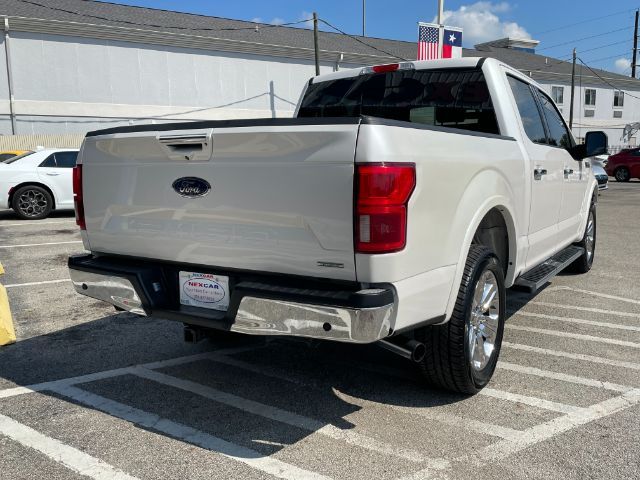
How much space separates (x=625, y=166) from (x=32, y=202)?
916 inches

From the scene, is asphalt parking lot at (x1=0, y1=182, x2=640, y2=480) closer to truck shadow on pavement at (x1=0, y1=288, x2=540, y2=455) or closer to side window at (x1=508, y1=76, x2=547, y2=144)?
truck shadow on pavement at (x1=0, y1=288, x2=540, y2=455)

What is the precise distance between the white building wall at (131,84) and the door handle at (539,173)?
21910mm

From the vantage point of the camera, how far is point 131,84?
24031 mm

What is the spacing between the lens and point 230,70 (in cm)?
2638

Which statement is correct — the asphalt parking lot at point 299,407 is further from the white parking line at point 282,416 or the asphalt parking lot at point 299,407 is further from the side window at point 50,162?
the side window at point 50,162

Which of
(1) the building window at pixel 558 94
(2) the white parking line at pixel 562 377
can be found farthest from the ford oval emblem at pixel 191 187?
(1) the building window at pixel 558 94

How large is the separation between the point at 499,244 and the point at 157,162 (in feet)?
7.79

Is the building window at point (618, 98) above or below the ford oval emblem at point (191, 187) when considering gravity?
above

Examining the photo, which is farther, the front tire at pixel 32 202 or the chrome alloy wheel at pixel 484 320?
the front tire at pixel 32 202

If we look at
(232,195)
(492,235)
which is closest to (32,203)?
(232,195)

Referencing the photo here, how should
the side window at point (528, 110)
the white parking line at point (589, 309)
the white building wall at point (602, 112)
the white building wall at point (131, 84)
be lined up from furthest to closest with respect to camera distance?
the white building wall at point (602, 112), the white building wall at point (131, 84), the white parking line at point (589, 309), the side window at point (528, 110)

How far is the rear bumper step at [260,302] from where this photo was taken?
259cm

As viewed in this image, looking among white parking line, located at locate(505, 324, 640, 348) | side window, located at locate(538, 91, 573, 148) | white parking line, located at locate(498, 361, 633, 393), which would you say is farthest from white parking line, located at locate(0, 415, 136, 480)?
side window, located at locate(538, 91, 573, 148)

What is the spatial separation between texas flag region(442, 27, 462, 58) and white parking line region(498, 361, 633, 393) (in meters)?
11.0
